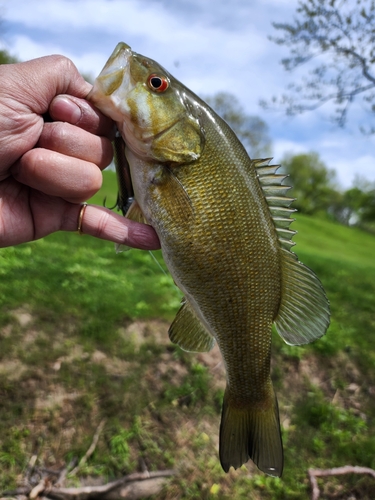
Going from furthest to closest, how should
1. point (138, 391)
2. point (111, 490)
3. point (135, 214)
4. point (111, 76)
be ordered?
point (138, 391) → point (111, 490) → point (135, 214) → point (111, 76)

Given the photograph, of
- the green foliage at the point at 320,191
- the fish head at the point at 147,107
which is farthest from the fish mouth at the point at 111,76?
the green foliage at the point at 320,191

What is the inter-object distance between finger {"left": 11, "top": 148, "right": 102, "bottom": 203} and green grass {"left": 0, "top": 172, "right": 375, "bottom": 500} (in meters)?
2.03

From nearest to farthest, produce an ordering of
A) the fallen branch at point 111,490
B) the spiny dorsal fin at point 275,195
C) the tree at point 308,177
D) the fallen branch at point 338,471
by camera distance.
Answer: the spiny dorsal fin at point 275,195
the fallen branch at point 111,490
the fallen branch at point 338,471
the tree at point 308,177

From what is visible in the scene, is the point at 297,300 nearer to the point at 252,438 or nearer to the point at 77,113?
the point at 252,438

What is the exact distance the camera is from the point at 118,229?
1.90 metres

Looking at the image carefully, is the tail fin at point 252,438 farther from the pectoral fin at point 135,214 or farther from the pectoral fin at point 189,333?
the pectoral fin at point 135,214

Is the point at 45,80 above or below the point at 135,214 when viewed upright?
above

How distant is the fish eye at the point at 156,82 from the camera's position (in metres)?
1.71

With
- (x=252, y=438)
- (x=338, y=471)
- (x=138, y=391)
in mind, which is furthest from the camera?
(x=138, y=391)

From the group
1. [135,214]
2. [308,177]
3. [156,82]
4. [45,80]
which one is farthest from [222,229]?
[308,177]

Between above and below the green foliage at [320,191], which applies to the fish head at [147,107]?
below

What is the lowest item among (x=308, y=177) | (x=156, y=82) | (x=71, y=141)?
(x=71, y=141)

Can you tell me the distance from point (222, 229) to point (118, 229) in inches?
20.6

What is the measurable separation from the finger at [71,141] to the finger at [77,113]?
0.11 ft
